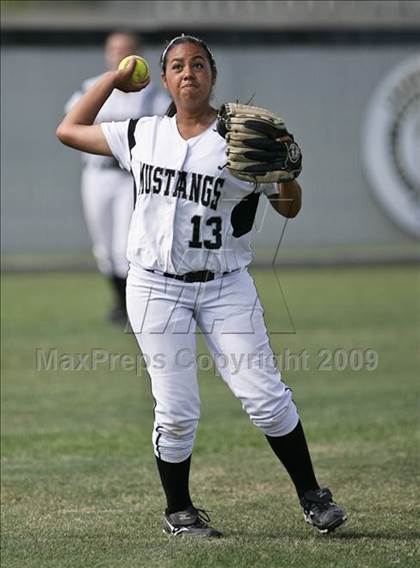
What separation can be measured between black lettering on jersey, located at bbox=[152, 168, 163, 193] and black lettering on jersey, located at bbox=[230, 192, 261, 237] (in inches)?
12.4

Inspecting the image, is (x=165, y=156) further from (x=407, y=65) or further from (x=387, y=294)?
(x=407, y=65)

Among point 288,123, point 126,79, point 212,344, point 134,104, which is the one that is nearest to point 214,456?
point 212,344

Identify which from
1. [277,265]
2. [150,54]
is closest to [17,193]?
[150,54]

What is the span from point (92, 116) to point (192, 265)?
80 cm

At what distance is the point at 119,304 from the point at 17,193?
21.6ft

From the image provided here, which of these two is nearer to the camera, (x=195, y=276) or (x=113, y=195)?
(x=195, y=276)

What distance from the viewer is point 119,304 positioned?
12.4 m

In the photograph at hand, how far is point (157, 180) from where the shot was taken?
16.9 feet

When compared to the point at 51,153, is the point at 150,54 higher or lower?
higher

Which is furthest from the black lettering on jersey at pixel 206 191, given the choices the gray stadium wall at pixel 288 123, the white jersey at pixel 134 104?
the gray stadium wall at pixel 288 123

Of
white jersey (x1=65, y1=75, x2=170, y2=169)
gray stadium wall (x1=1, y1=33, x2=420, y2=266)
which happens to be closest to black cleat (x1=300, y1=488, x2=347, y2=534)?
white jersey (x1=65, y1=75, x2=170, y2=169)

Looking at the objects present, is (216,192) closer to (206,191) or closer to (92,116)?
(206,191)

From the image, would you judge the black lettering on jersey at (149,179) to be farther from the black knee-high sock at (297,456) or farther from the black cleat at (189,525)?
the black cleat at (189,525)

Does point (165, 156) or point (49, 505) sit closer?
point (165, 156)
